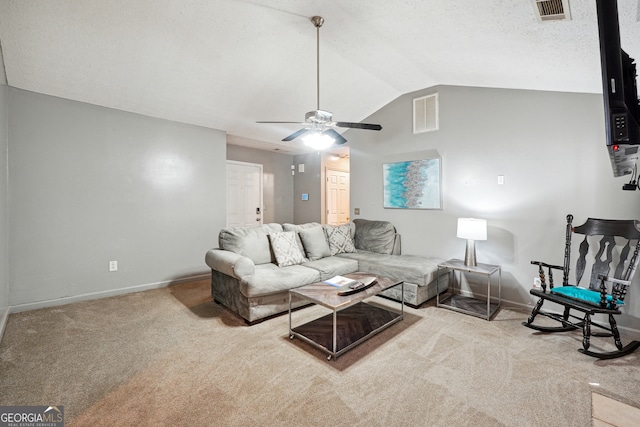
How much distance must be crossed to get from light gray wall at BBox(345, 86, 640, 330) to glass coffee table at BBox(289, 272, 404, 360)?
4.90 ft

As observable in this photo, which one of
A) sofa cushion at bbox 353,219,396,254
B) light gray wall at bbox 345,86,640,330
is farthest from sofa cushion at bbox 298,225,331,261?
light gray wall at bbox 345,86,640,330

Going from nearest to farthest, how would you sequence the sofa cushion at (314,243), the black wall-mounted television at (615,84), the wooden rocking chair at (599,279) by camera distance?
1. the black wall-mounted television at (615,84)
2. the wooden rocking chair at (599,279)
3. the sofa cushion at (314,243)

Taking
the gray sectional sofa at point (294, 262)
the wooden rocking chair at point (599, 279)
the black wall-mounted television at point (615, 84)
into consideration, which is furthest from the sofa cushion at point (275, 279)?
the black wall-mounted television at point (615, 84)

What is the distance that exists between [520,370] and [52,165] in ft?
16.4

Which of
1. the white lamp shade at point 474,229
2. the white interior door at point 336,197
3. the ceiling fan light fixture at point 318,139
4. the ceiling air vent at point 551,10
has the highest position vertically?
the ceiling air vent at point 551,10

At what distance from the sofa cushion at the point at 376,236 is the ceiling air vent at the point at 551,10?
116 inches

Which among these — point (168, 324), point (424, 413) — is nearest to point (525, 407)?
point (424, 413)

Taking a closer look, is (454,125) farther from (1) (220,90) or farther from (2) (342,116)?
(1) (220,90)

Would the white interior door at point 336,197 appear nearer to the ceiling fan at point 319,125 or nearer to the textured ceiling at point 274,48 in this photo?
the textured ceiling at point 274,48

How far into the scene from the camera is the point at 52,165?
3.24m

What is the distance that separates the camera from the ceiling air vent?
1674mm

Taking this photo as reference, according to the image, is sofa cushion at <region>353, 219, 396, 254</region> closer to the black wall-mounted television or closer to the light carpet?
the light carpet

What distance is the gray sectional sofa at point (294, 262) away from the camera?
9.30ft

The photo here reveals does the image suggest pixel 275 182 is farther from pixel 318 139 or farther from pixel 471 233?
pixel 471 233
